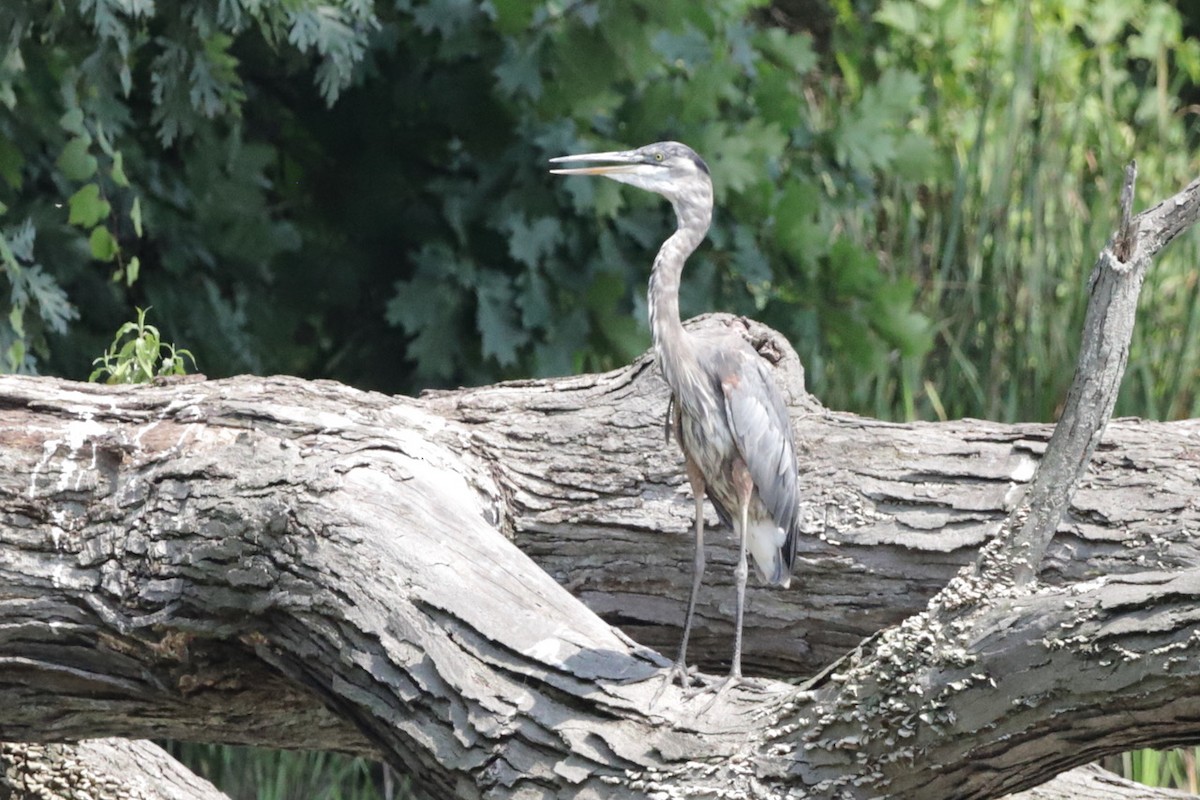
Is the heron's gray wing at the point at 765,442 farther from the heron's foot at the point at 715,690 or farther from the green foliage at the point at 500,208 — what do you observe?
the green foliage at the point at 500,208

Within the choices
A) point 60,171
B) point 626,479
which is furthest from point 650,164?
point 60,171

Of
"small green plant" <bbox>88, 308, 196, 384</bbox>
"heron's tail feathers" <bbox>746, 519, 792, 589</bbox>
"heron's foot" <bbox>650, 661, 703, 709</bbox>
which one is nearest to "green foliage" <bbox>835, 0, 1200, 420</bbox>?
"heron's tail feathers" <bbox>746, 519, 792, 589</bbox>

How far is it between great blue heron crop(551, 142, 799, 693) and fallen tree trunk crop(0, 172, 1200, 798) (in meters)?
0.19

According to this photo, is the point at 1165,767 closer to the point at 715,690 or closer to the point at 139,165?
the point at 715,690

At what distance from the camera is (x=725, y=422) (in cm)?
316

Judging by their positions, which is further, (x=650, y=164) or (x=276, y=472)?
(x=650, y=164)

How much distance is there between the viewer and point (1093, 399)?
7.00 ft

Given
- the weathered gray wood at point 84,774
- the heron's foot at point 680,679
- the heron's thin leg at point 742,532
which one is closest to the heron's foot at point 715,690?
the heron's foot at point 680,679

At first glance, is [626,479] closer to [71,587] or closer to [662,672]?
[662,672]

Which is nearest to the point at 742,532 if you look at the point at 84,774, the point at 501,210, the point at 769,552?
the point at 769,552

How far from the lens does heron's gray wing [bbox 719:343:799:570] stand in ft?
10.3

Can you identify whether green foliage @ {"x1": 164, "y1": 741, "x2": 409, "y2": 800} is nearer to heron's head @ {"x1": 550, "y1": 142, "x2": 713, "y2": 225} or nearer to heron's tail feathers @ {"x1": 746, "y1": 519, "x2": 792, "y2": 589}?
heron's tail feathers @ {"x1": 746, "y1": 519, "x2": 792, "y2": 589}

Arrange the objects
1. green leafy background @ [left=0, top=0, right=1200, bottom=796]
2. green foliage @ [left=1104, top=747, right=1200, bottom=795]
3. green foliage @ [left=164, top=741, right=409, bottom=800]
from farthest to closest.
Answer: green foliage @ [left=164, top=741, right=409, bottom=800]
green foliage @ [left=1104, top=747, right=1200, bottom=795]
green leafy background @ [left=0, top=0, right=1200, bottom=796]

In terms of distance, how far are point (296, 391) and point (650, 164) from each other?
944mm
